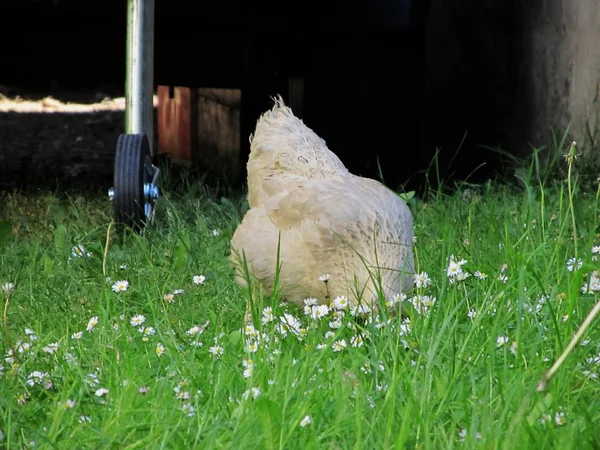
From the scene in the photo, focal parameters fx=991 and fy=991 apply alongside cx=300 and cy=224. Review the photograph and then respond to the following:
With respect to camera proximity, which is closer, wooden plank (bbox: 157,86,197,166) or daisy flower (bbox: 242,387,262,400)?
daisy flower (bbox: 242,387,262,400)

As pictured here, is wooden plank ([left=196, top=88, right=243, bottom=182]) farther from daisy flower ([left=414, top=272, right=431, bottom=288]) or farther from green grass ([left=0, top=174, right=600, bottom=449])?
daisy flower ([left=414, top=272, right=431, bottom=288])

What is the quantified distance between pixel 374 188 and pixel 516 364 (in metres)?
1.06

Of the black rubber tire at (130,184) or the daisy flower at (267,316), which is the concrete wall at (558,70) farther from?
the daisy flower at (267,316)

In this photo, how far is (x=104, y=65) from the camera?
18.2ft

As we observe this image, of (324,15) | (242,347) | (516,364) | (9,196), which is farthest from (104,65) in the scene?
(516,364)

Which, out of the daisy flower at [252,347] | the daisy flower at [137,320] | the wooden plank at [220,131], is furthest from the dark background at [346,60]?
the daisy flower at [252,347]

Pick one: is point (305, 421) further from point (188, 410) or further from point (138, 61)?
point (138, 61)

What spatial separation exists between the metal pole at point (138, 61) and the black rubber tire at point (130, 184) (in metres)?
0.22

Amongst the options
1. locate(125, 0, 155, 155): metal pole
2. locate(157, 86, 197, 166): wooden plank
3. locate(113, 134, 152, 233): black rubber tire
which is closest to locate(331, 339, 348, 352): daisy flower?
locate(113, 134, 152, 233): black rubber tire

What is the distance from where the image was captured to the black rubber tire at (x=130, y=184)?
382cm

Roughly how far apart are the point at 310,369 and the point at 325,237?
754 mm

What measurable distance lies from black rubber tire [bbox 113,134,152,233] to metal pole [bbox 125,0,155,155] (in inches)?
8.5

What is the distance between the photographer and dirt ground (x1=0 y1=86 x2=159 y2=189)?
6227 mm

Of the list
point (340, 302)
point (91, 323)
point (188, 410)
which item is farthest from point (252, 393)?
point (91, 323)
